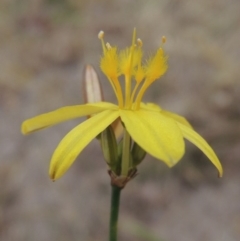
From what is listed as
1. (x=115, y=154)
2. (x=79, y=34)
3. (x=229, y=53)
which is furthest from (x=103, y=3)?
(x=115, y=154)

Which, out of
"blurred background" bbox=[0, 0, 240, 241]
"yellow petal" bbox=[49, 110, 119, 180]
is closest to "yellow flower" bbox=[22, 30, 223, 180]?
"yellow petal" bbox=[49, 110, 119, 180]

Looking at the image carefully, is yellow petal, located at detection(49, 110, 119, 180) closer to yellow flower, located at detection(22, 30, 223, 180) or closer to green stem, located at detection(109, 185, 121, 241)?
yellow flower, located at detection(22, 30, 223, 180)

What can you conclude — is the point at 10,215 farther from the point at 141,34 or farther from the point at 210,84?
the point at 141,34

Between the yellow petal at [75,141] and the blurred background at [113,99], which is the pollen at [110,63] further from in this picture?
the blurred background at [113,99]

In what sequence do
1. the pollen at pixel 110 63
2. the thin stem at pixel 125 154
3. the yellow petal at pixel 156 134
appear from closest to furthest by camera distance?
the yellow petal at pixel 156 134, the thin stem at pixel 125 154, the pollen at pixel 110 63

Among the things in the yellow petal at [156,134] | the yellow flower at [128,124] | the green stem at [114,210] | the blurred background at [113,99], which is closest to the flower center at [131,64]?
the yellow flower at [128,124]

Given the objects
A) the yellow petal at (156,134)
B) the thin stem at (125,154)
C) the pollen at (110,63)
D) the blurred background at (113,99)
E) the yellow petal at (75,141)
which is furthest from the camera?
the blurred background at (113,99)
